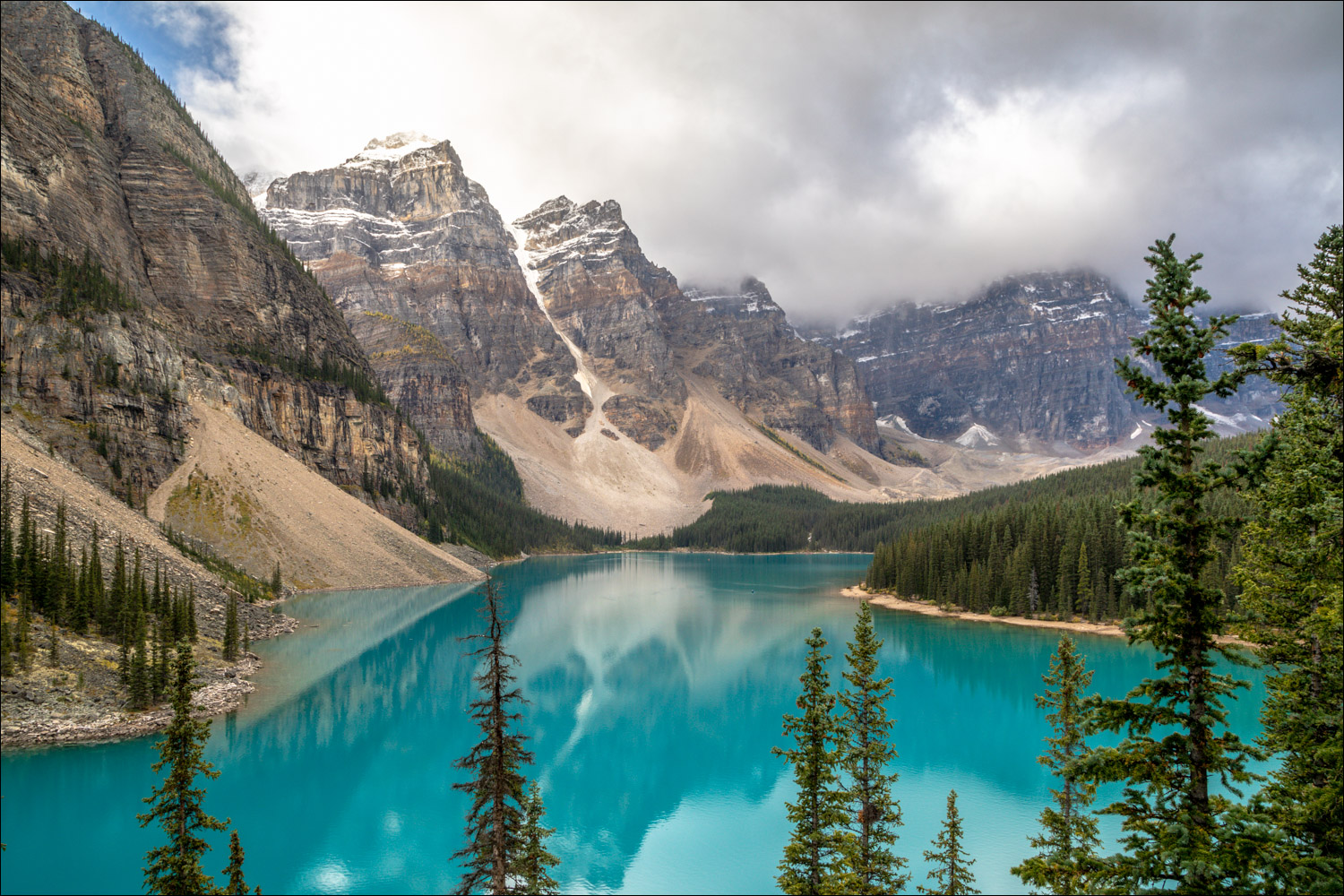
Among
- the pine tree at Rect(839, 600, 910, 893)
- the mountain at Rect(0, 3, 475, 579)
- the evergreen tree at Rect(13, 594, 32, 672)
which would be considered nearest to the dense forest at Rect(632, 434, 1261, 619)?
the pine tree at Rect(839, 600, 910, 893)

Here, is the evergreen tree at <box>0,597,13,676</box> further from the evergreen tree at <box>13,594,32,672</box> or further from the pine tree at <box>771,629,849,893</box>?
the pine tree at <box>771,629,849,893</box>

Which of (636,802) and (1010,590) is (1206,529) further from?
(1010,590)

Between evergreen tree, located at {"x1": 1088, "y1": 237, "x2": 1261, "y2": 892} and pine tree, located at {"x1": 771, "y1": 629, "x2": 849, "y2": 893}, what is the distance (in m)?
6.38

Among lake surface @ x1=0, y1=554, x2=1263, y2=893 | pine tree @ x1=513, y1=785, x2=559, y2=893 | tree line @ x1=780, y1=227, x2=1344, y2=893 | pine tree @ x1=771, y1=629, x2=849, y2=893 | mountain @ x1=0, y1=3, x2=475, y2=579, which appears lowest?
lake surface @ x1=0, y1=554, x2=1263, y2=893

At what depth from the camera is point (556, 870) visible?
2331cm

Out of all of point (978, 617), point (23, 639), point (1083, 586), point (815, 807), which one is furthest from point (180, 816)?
point (978, 617)

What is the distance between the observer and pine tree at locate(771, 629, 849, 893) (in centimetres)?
1484

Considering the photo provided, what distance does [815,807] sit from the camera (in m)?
15.2

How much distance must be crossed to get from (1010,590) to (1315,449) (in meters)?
71.6

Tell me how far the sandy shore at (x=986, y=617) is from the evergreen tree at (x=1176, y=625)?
53.9 m

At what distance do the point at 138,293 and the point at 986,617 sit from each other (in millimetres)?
106671

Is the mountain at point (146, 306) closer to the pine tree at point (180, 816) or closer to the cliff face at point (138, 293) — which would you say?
the cliff face at point (138, 293)

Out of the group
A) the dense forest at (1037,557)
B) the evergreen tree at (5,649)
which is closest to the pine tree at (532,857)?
the evergreen tree at (5,649)

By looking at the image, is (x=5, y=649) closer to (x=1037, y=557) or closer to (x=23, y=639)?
(x=23, y=639)
